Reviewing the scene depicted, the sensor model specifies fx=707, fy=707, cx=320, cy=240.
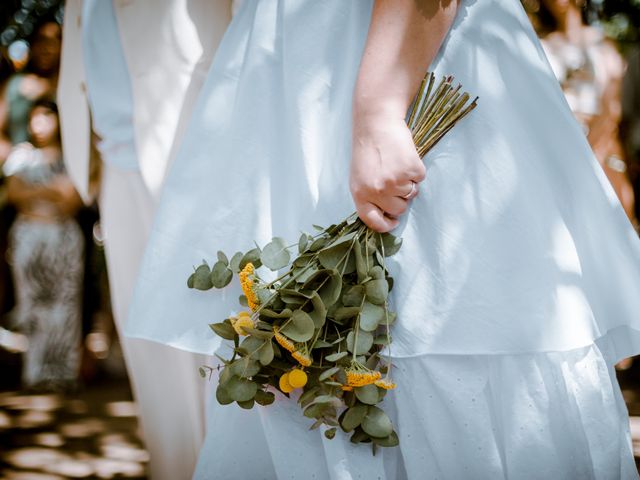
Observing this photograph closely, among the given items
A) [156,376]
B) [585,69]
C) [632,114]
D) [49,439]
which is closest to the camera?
[156,376]

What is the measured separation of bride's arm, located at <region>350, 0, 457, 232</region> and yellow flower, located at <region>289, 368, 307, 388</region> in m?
0.25

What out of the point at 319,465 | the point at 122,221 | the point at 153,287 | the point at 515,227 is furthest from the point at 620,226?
the point at 122,221

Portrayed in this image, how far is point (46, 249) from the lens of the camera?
450 centimetres

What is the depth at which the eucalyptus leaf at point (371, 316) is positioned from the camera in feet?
3.44

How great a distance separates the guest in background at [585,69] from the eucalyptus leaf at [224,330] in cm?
295

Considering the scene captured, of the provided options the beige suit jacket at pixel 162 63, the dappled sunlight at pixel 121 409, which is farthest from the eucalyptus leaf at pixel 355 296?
the dappled sunlight at pixel 121 409

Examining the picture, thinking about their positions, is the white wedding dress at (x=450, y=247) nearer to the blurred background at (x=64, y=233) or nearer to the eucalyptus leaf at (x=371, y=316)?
the eucalyptus leaf at (x=371, y=316)

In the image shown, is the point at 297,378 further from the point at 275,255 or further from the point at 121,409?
the point at 121,409

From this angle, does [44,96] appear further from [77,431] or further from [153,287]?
[153,287]

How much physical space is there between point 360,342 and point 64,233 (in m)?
3.88

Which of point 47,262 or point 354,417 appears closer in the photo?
point 354,417

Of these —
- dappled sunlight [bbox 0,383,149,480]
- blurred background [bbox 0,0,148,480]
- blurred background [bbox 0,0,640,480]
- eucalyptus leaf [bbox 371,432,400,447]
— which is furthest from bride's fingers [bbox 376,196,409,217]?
blurred background [bbox 0,0,148,480]

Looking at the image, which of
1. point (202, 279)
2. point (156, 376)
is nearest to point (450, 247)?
point (202, 279)

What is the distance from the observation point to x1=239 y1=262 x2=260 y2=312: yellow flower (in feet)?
3.52
